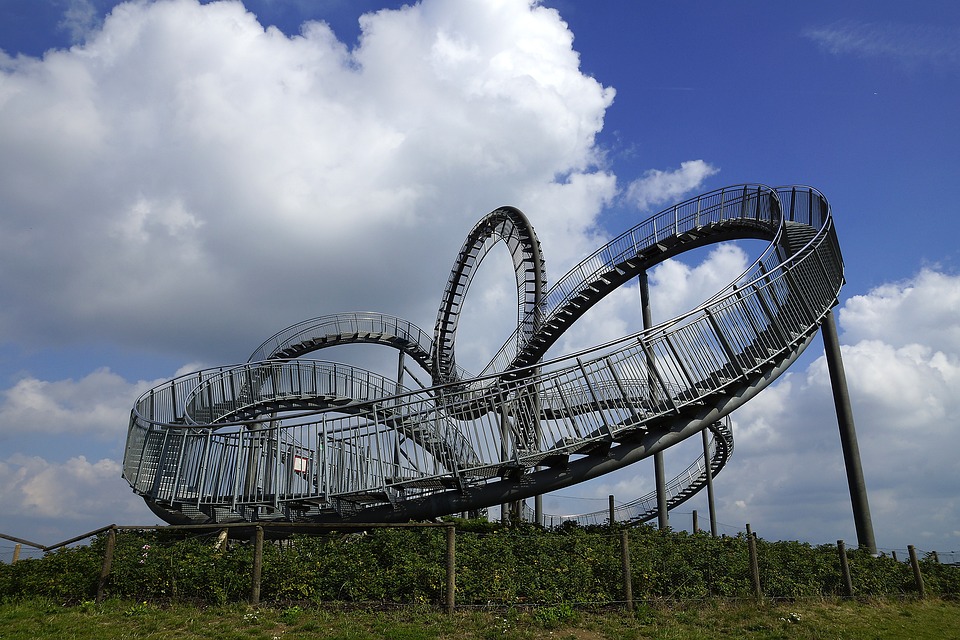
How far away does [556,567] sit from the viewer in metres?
9.88

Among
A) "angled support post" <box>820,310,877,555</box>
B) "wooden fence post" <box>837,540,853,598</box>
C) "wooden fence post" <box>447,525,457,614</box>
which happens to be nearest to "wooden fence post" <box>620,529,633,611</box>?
"wooden fence post" <box>447,525,457,614</box>

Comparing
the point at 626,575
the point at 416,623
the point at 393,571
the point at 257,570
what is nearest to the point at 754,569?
the point at 626,575

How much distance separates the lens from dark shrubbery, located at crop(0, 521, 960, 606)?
945 cm

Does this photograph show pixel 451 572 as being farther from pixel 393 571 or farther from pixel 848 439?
pixel 848 439

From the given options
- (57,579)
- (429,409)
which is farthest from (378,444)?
(57,579)

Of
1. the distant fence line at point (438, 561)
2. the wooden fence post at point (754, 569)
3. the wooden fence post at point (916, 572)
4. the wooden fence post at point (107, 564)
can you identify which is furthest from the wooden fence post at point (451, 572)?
the wooden fence post at point (916, 572)

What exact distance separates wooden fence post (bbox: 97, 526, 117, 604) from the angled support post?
1455 centimetres

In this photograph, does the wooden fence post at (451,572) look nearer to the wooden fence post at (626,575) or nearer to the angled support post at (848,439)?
the wooden fence post at (626,575)

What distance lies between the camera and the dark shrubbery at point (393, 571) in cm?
945

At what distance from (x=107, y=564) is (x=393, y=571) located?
410 cm

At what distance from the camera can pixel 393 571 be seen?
954cm

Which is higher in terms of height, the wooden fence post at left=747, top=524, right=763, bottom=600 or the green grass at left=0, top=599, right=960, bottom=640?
the wooden fence post at left=747, top=524, right=763, bottom=600

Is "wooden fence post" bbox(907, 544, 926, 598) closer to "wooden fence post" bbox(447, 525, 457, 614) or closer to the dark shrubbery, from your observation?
the dark shrubbery

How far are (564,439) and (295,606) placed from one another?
217 inches
